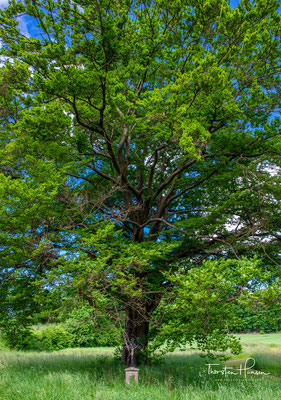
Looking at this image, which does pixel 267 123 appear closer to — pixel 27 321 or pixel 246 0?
pixel 246 0

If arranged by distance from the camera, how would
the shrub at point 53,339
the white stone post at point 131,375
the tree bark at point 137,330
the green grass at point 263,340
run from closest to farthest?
the white stone post at point 131,375
the tree bark at point 137,330
the shrub at point 53,339
the green grass at point 263,340

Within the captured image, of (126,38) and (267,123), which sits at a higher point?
(126,38)

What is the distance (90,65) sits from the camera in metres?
7.85

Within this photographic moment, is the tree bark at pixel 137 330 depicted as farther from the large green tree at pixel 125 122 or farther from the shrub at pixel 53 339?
the shrub at pixel 53 339

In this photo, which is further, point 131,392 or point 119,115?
point 119,115

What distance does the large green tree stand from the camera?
714 centimetres

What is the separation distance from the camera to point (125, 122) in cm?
855

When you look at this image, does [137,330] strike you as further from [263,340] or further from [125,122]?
[263,340]

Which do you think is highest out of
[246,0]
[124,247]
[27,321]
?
[246,0]

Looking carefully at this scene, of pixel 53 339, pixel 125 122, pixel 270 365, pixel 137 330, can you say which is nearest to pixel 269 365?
pixel 270 365

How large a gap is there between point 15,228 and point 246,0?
8.44 metres

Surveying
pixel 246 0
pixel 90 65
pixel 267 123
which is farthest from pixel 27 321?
pixel 246 0

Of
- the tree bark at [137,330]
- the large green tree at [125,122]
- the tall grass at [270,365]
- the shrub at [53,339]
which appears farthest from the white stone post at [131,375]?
the shrub at [53,339]

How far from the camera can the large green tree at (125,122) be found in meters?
7.14
